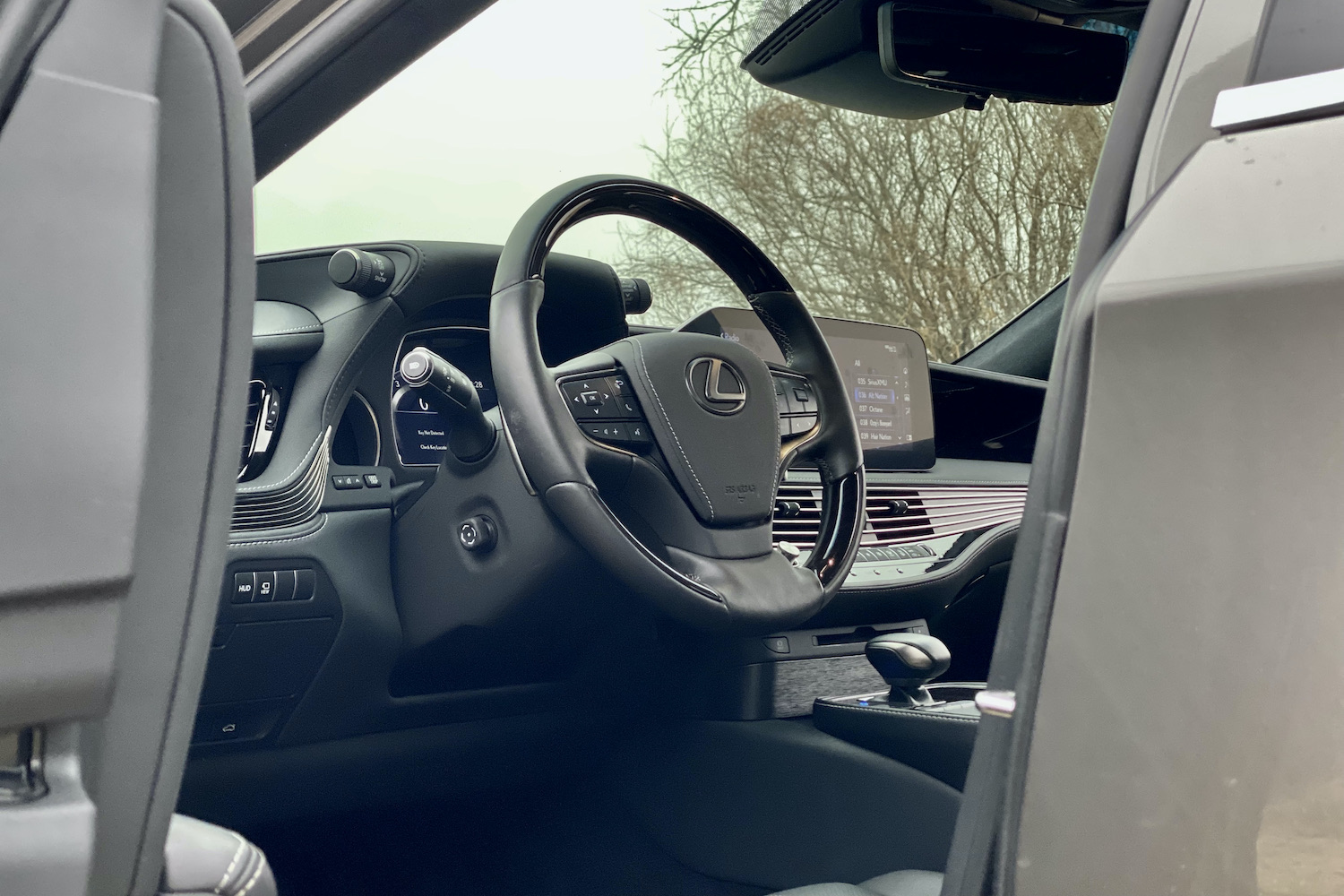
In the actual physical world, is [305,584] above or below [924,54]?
below

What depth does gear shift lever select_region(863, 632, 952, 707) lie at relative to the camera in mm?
1777

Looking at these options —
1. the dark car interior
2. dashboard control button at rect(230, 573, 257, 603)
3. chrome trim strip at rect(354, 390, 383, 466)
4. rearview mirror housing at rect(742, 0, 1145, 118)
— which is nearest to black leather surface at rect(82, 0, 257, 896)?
the dark car interior

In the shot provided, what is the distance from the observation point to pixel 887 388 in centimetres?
244

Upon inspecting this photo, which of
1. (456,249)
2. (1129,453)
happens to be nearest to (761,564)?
(456,249)

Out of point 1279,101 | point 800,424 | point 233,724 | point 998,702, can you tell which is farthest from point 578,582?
point 1279,101

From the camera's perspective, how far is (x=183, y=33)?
0.56m

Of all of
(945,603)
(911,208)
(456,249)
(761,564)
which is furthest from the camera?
(911,208)

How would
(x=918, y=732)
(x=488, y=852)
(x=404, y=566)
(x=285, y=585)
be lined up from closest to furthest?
(x=285, y=585) → (x=404, y=566) → (x=918, y=732) → (x=488, y=852)

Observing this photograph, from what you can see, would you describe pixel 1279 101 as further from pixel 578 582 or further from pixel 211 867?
pixel 578 582

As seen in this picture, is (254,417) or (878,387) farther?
(878,387)

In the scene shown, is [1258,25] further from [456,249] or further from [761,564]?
[456,249]

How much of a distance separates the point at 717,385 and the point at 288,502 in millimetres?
592

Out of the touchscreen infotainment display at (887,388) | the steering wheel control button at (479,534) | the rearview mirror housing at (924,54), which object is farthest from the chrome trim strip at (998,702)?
the touchscreen infotainment display at (887,388)

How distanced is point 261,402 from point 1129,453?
4.57 ft
